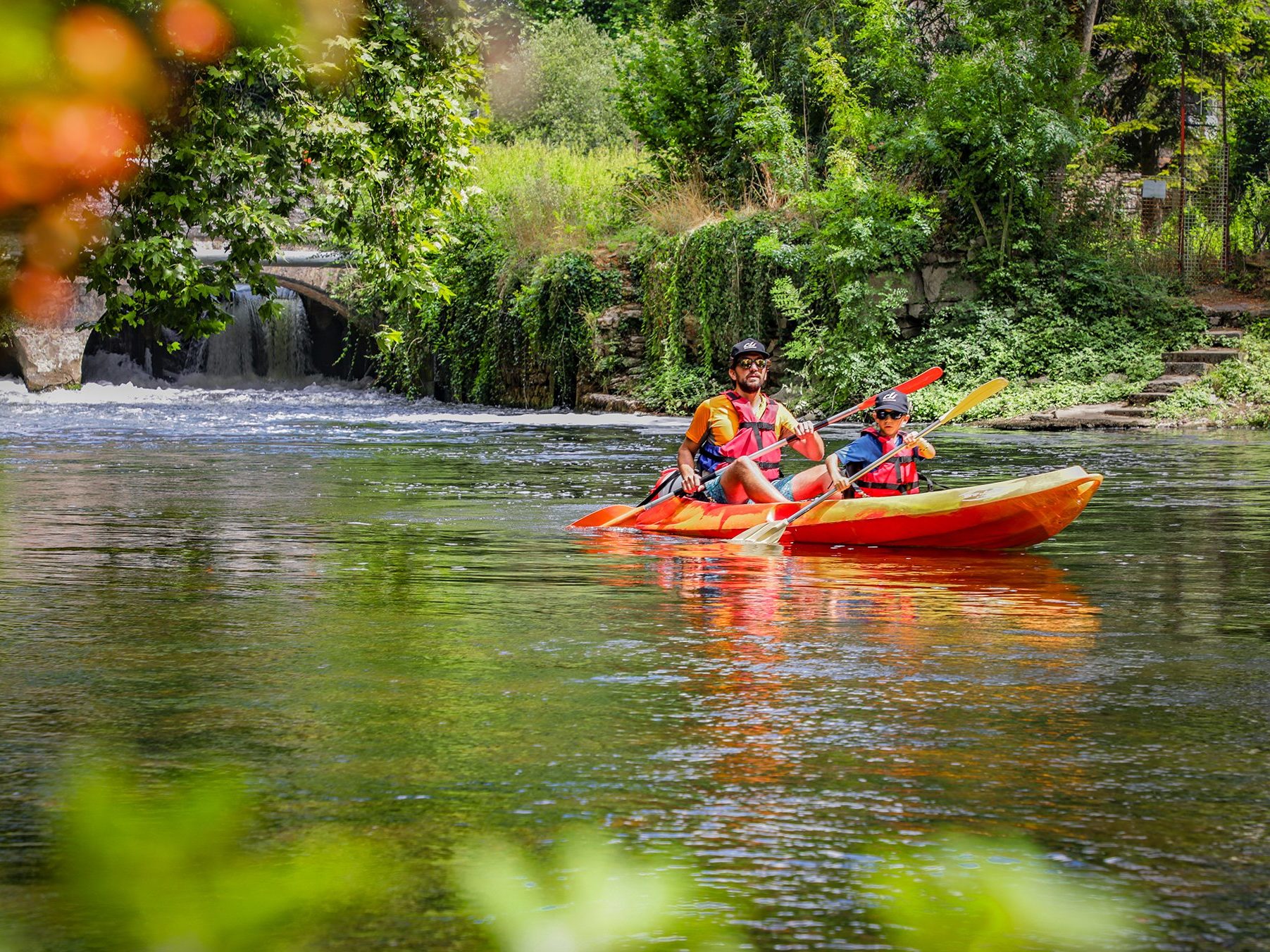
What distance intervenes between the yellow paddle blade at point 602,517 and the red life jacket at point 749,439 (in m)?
0.66

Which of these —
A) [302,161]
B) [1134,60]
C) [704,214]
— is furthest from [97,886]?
[1134,60]

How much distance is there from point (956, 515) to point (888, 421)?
106cm

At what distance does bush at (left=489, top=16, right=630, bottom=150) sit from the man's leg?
34304 millimetres

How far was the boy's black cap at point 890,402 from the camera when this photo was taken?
10859mm

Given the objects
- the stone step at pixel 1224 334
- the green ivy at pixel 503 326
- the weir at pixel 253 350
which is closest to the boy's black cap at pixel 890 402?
the stone step at pixel 1224 334

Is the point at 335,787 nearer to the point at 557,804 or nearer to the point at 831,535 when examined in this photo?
the point at 557,804

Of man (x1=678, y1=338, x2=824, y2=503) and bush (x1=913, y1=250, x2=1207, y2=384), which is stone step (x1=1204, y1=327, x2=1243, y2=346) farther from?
man (x1=678, y1=338, x2=824, y2=503)

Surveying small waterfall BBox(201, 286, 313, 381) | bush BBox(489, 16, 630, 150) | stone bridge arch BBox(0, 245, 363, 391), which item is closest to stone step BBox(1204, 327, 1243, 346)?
stone bridge arch BBox(0, 245, 363, 391)

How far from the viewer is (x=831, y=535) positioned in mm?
10680

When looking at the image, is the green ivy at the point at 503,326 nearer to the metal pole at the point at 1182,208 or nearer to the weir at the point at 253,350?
the weir at the point at 253,350

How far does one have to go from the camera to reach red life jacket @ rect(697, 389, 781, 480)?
38.3 feet

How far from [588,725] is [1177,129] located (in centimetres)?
2741

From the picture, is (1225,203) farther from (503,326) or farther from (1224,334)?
(503,326)

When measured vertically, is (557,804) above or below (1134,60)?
below
